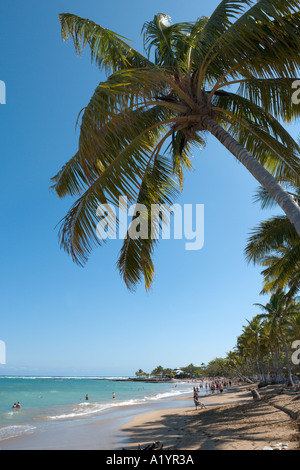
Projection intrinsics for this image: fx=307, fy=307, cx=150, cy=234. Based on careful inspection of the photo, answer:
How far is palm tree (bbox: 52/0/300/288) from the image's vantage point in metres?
4.28

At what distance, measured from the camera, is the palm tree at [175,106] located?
14.0ft

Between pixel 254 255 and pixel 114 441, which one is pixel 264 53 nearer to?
pixel 254 255

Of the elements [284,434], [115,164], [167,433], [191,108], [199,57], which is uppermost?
[199,57]

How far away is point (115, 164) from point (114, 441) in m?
11.8

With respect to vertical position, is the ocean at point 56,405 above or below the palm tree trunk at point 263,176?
below

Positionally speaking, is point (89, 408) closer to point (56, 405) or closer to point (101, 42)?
point (56, 405)

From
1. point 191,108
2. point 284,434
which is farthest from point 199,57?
point 284,434

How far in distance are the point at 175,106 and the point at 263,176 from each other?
6.72 ft

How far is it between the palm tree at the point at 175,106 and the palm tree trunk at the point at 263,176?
2 centimetres

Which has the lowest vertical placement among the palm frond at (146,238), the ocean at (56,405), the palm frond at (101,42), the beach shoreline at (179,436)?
the ocean at (56,405)

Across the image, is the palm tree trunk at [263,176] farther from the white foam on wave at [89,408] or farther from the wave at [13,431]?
the white foam on wave at [89,408]

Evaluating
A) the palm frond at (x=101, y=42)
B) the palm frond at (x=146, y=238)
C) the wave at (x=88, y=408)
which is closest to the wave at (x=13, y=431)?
the wave at (x=88, y=408)
